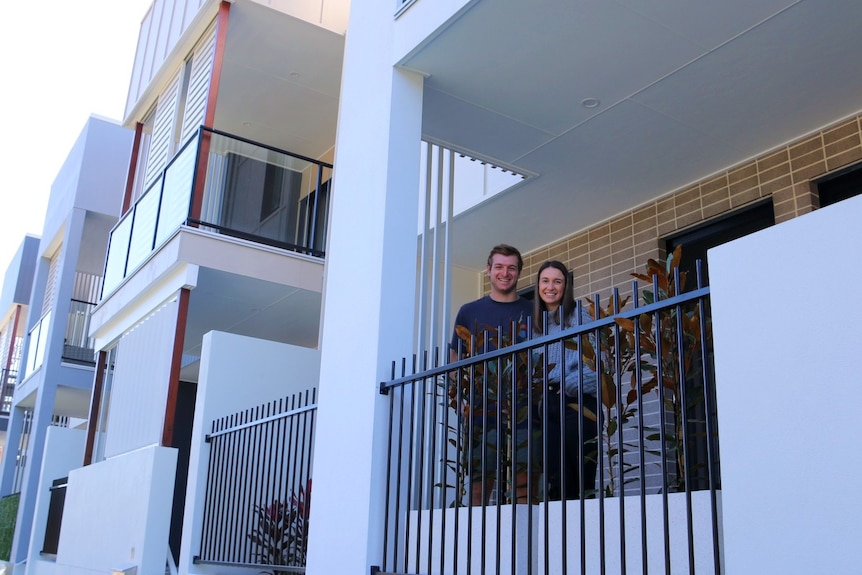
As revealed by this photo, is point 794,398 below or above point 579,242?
below

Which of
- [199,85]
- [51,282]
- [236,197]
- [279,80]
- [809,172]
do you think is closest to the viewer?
[809,172]

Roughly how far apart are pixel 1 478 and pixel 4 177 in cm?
2993

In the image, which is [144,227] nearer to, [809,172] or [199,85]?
[199,85]

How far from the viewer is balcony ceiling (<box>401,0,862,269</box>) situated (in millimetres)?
4707

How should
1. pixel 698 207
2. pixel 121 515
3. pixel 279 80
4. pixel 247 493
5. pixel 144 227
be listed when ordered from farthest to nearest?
pixel 279 80
pixel 144 227
pixel 121 515
pixel 247 493
pixel 698 207

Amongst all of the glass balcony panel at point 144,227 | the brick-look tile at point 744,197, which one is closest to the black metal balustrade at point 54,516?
the glass balcony panel at point 144,227

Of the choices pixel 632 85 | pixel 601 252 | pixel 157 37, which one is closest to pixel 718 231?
pixel 601 252

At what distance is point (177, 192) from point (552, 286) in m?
6.29

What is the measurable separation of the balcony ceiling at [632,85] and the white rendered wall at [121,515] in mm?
4291

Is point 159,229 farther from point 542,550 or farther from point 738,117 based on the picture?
point 542,550

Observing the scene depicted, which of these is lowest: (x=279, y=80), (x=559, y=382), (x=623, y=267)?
(x=559, y=382)

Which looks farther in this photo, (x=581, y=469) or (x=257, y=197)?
(x=257, y=197)

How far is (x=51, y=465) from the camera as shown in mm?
13688

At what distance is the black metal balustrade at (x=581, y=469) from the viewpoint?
299 centimetres
